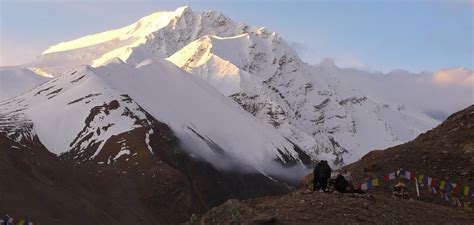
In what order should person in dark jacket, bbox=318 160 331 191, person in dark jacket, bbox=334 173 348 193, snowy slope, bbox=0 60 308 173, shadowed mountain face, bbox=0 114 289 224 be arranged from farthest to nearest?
snowy slope, bbox=0 60 308 173
shadowed mountain face, bbox=0 114 289 224
person in dark jacket, bbox=318 160 331 191
person in dark jacket, bbox=334 173 348 193

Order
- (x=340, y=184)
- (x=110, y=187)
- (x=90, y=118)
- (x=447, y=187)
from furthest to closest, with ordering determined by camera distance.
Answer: (x=90, y=118) < (x=110, y=187) < (x=447, y=187) < (x=340, y=184)

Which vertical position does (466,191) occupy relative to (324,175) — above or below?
below

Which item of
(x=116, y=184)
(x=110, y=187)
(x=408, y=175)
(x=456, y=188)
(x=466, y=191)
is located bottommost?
(x=466, y=191)

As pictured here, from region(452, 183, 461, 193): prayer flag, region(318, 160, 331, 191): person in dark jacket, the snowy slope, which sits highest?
the snowy slope

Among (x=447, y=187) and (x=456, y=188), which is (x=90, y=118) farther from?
(x=456, y=188)

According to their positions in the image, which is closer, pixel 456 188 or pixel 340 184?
pixel 340 184

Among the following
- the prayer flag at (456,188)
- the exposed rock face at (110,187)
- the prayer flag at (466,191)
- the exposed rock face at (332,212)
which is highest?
the exposed rock face at (110,187)

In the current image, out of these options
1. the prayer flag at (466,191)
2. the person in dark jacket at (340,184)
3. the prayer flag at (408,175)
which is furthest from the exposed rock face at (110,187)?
the person in dark jacket at (340,184)

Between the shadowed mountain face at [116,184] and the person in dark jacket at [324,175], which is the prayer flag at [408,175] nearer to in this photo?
the person in dark jacket at [324,175]

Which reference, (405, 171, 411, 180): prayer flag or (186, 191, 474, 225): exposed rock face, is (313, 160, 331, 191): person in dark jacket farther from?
(405, 171, 411, 180): prayer flag

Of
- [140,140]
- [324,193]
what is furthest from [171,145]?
[324,193]

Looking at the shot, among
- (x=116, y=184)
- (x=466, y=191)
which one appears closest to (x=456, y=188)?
(x=466, y=191)

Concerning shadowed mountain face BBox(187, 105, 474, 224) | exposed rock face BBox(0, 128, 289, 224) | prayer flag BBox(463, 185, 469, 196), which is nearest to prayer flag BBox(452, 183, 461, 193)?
prayer flag BBox(463, 185, 469, 196)

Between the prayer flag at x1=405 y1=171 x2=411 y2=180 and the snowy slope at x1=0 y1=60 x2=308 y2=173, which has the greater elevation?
the snowy slope at x1=0 y1=60 x2=308 y2=173
